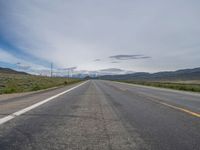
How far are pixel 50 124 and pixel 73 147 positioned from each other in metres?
2.15

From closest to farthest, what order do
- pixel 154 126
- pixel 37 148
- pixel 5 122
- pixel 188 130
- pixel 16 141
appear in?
1. pixel 37 148
2. pixel 16 141
3. pixel 188 130
4. pixel 154 126
5. pixel 5 122

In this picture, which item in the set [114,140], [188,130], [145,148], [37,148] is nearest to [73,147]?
[37,148]

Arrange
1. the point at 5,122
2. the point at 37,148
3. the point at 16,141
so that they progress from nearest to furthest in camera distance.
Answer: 1. the point at 37,148
2. the point at 16,141
3. the point at 5,122

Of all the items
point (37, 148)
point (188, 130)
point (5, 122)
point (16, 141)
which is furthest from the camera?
point (5, 122)

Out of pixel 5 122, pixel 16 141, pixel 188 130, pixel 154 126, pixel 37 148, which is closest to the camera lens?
pixel 37 148

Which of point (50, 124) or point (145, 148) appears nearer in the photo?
point (145, 148)

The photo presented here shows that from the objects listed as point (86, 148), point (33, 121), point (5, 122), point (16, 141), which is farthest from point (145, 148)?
point (5, 122)

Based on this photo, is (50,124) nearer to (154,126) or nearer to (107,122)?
(107,122)

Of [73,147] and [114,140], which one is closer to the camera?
[73,147]

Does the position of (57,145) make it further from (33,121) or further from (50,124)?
(33,121)

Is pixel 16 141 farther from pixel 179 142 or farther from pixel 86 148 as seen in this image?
pixel 179 142

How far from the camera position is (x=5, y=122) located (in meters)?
6.07

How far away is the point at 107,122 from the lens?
6277mm

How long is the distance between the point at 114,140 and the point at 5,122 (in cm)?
329
